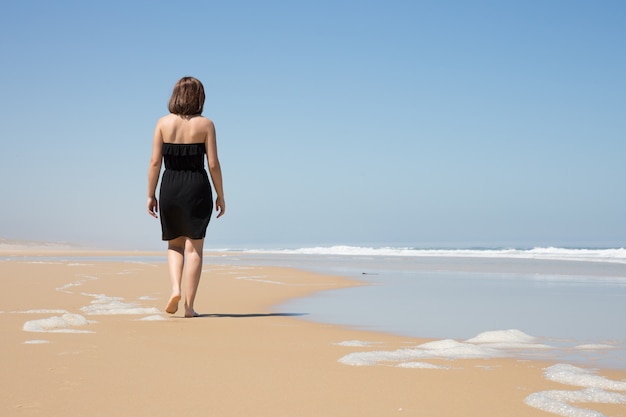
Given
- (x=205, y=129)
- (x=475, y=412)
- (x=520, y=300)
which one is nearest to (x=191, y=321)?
(x=205, y=129)

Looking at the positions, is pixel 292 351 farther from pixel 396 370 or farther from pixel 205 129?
pixel 205 129

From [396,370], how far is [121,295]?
441cm

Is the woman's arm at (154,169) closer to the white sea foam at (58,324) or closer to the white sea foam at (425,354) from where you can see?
the white sea foam at (58,324)

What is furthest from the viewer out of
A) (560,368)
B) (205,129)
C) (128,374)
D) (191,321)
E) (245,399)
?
(205,129)

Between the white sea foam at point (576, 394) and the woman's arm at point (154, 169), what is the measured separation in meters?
3.33

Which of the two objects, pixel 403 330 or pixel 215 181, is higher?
pixel 215 181

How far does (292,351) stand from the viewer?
3418mm

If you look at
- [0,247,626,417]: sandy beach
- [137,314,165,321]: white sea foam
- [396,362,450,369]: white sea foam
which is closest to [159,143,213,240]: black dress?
[137,314,165,321]: white sea foam

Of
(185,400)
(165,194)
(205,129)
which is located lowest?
(185,400)

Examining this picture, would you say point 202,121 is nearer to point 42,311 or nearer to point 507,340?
point 42,311

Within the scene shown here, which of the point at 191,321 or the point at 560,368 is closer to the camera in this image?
the point at 560,368

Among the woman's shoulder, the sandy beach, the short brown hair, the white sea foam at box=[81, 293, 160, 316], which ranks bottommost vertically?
the sandy beach

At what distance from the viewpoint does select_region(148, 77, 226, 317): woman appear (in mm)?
5059

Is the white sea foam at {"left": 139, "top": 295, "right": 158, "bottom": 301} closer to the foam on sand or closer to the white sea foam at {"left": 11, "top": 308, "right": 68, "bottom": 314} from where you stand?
the white sea foam at {"left": 11, "top": 308, "right": 68, "bottom": 314}
